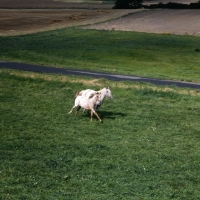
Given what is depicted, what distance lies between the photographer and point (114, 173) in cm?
1755

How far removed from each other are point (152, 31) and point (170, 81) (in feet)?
170

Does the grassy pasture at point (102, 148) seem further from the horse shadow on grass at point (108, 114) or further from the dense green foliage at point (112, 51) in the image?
the dense green foliage at point (112, 51)

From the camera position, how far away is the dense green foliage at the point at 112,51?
5209 cm

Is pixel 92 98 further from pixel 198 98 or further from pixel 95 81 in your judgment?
pixel 95 81

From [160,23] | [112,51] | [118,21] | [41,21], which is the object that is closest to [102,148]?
[112,51]

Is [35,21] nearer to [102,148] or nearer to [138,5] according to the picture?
[138,5]

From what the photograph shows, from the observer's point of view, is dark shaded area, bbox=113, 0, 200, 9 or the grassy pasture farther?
dark shaded area, bbox=113, 0, 200, 9

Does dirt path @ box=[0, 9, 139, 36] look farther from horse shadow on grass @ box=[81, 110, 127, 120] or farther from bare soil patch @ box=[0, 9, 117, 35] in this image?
horse shadow on grass @ box=[81, 110, 127, 120]

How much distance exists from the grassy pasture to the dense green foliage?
53.5 feet

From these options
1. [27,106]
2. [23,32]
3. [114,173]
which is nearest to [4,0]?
[23,32]

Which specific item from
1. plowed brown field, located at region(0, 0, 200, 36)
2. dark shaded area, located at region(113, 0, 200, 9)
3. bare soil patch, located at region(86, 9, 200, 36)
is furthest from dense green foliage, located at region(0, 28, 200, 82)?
dark shaded area, located at region(113, 0, 200, 9)

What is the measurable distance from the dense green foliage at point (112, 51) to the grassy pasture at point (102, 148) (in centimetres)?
1632

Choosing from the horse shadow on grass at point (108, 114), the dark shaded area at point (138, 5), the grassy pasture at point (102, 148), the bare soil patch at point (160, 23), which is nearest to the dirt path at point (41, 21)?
the bare soil patch at point (160, 23)

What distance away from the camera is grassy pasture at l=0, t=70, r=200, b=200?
16219 millimetres
